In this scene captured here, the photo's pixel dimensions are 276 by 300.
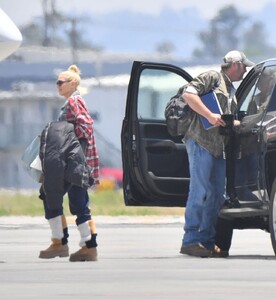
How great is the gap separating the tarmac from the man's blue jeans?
269 mm

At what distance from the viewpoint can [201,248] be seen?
14.5 meters

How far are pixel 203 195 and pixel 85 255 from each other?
1186 millimetres

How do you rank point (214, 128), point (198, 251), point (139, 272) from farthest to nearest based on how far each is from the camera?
point (198, 251), point (214, 128), point (139, 272)

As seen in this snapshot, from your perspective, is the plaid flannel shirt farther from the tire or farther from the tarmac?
the tire

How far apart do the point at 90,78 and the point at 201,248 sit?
4019cm

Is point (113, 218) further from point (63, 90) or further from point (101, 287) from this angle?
point (101, 287)

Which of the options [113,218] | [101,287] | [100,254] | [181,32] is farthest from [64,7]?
[101,287]

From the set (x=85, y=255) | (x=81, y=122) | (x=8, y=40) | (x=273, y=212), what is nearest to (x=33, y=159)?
(x=81, y=122)

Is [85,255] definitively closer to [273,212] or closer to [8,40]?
[273,212]

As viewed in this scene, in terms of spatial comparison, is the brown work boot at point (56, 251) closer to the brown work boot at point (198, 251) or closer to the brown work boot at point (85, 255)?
the brown work boot at point (85, 255)

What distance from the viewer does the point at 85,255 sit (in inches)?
551

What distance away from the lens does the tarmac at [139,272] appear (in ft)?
35.0

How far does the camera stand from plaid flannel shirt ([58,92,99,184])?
554 inches

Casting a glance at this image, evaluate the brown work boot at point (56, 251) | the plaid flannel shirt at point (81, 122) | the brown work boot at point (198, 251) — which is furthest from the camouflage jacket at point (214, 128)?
the brown work boot at point (56, 251)
